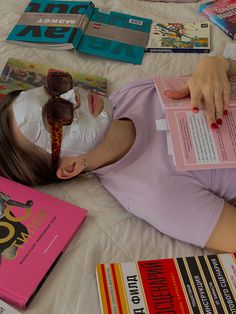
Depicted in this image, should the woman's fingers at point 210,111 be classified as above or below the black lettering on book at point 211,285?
above

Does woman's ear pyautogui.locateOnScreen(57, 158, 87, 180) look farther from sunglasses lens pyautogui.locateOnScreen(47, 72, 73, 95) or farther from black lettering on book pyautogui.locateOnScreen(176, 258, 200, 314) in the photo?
black lettering on book pyautogui.locateOnScreen(176, 258, 200, 314)

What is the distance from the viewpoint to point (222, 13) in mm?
1562

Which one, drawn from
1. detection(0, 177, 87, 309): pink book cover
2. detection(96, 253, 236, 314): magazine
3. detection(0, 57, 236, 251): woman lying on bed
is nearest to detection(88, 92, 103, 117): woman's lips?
detection(0, 57, 236, 251): woman lying on bed

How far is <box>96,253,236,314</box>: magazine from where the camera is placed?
A: 85cm

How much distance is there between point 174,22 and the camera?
1576 millimetres

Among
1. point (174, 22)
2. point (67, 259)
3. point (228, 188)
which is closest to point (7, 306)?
point (67, 259)

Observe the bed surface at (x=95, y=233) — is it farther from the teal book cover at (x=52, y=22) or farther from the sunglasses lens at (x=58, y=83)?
the sunglasses lens at (x=58, y=83)

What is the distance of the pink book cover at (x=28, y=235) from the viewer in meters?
0.88

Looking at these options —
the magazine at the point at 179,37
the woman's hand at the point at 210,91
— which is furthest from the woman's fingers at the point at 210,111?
the magazine at the point at 179,37

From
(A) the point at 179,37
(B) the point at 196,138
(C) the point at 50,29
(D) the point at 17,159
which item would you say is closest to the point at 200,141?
(B) the point at 196,138

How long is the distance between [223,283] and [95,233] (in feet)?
0.96

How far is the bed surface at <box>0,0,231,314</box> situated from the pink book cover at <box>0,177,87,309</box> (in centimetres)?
3

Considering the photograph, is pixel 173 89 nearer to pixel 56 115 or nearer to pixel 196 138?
pixel 196 138

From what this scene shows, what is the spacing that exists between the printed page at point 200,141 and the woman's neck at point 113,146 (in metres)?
0.12
